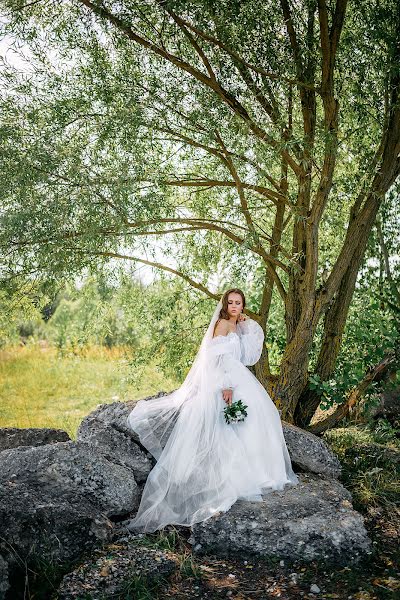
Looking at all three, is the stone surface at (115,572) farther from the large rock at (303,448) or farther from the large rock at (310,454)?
the large rock at (310,454)

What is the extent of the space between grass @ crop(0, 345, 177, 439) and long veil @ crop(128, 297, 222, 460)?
12.1 feet

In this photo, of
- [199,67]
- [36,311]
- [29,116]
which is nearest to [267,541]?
[36,311]

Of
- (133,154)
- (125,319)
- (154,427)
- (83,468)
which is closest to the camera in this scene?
(83,468)

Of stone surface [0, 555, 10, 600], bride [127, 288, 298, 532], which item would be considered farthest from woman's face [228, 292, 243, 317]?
stone surface [0, 555, 10, 600]

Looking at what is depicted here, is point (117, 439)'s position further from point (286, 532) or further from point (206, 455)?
point (286, 532)

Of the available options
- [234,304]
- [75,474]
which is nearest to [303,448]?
[234,304]

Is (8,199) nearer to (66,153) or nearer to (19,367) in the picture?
(66,153)

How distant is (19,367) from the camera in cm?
1490

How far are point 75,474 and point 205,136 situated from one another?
3987 mm

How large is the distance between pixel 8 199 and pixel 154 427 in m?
2.76

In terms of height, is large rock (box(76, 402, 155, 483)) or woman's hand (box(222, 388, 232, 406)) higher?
woman's hand (box(222, 388, 232, 406))

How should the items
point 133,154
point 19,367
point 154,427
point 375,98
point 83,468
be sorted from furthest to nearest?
point 19,367, point 375,98, point 133,154, point 154,427, point 83,468

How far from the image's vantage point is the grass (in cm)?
1148

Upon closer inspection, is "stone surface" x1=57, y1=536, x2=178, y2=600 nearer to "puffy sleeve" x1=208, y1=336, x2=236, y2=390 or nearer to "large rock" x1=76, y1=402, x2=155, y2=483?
"large rock" x1=76, y1=402, x2=155, y2=483
